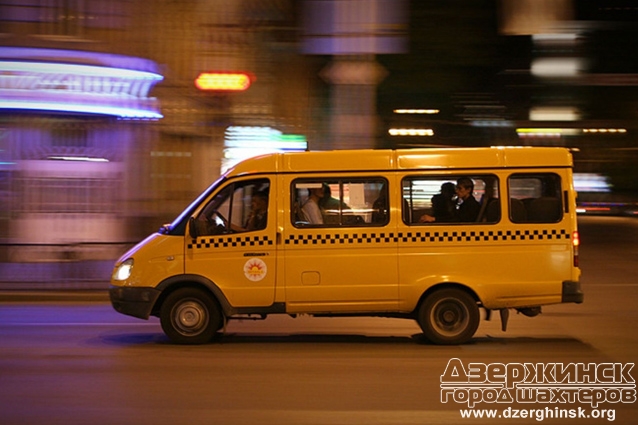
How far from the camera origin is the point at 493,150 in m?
9.31

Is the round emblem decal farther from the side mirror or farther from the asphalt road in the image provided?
the asphalt road

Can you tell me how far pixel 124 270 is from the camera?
9.42 metres

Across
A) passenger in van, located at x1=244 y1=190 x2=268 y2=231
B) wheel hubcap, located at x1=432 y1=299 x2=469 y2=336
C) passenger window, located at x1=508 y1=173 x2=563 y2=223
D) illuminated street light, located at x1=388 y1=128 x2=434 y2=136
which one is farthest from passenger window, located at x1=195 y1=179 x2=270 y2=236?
illuminated street light, located at x1=388 y1=128 x2=434 y2=136

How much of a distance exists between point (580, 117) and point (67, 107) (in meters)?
22.9

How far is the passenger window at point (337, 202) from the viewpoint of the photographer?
9273 millimetres

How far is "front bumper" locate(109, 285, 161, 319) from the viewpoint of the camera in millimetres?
9289

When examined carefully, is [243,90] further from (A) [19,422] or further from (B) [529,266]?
(A) [19,422]

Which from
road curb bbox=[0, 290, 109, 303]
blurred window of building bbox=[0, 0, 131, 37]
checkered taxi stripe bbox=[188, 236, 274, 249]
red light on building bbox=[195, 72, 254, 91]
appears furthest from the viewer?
red light on building bbox=[195, 72, 254, 91]

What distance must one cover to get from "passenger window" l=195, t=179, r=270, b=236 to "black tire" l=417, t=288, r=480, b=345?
2317 mm

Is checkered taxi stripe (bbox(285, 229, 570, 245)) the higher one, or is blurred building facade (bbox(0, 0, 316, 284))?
blurred building facade (bbox(0, 0, 316, 284))

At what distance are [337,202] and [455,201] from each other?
1456 mm

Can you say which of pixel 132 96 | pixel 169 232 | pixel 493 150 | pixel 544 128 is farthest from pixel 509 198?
pixel 544 128

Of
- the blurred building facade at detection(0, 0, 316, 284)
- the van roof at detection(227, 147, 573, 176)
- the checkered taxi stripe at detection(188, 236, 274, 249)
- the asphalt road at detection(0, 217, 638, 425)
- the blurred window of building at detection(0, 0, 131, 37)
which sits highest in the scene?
the blurred window of building at detection(0, 0, 131, 37)

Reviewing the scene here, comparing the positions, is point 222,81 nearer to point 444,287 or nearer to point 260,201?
point 260,201
